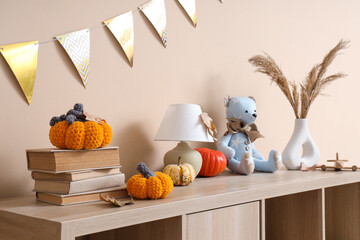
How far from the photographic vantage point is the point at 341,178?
5.31ft

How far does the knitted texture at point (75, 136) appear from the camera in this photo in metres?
1.03

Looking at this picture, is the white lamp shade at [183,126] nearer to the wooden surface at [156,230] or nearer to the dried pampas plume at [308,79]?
the wooden surface at [156,230]

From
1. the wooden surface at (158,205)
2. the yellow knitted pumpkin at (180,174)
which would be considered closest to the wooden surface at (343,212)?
the wooden surface at (158,205)

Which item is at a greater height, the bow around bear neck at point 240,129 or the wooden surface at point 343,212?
the bow around bear neck at point 240,129

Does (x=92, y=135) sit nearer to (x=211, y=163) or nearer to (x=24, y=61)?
(x=24, y=61)

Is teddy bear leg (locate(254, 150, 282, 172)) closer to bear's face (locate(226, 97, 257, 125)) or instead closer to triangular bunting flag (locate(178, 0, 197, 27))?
bear's face (locate(226, 97, 257, 125))

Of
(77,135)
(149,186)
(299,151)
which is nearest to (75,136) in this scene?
(77,135)

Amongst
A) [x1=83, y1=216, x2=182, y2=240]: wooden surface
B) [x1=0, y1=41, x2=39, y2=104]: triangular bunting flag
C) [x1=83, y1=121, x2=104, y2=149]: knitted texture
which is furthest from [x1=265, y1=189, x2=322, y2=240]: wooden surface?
[x1=0, y1=41, x2=39, y2=104]: triangular bunting flag

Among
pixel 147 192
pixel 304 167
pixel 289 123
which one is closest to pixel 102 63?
pixel 147 192

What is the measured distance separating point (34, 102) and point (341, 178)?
1.18 m

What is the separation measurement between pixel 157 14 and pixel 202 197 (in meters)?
0.82

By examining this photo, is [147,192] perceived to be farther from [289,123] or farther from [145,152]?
[289,123]

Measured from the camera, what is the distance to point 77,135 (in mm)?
1025

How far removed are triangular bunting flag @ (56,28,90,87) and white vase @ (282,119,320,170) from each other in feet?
3.16
